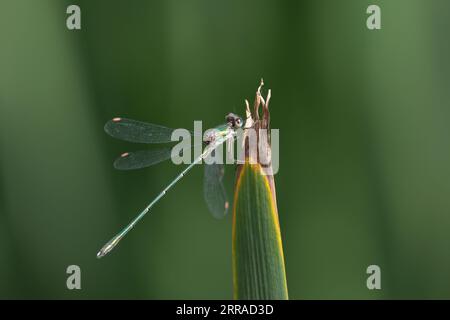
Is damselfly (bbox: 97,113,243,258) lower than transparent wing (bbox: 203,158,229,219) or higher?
higher

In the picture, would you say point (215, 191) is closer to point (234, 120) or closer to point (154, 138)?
point (234, 120)

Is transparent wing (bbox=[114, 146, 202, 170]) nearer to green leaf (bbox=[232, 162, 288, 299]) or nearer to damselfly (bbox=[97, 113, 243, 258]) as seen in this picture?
damselfly (bbox=[97, 113, 243, 258])

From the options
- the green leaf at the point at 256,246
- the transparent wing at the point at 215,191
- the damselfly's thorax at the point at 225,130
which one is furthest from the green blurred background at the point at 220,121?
the green leaf at the point at 256,246

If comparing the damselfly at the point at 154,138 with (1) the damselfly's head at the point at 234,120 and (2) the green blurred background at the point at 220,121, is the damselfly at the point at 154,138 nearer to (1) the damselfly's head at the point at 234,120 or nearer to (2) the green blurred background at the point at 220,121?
(1) the damselfly's head at the point at 234,120

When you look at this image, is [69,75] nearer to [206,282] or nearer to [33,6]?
[33,6]

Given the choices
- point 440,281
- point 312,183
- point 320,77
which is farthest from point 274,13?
point 440,281

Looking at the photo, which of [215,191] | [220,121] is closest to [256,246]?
[215,191]

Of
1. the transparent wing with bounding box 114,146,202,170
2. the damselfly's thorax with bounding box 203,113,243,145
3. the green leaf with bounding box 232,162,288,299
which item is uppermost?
the damselfly's thorax with bounding box 203,113,243,145

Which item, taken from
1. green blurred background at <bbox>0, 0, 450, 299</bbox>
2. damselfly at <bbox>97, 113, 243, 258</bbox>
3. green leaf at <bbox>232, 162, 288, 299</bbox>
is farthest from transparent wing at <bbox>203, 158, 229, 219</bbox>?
green leaf at <bbox>232, 162, 288, 299</bbox>

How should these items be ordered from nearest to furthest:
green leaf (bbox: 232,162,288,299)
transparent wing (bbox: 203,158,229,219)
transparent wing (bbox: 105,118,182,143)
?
green leaf (bbox: 232,162,288,299) → transparent wing (bbox: 203,158,229,219) → transparent wing (bbox: 105,118,182,143)
